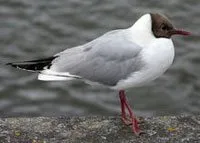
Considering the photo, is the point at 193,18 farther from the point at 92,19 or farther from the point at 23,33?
the point at 23,33

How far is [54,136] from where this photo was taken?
11.7 feet

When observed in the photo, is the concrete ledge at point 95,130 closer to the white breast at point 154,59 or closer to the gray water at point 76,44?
the white breast at point 154,59

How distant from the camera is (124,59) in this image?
3.56 m

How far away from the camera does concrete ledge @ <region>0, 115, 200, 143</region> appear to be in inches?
140

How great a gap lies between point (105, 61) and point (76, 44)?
2637 mm

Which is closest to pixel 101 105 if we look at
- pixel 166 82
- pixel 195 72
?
pixel 166 82

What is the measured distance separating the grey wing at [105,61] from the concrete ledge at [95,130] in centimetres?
31

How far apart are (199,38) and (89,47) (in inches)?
120

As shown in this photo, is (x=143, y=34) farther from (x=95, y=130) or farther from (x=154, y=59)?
(x=95, y=130)

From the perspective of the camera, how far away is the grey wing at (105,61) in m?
3.54

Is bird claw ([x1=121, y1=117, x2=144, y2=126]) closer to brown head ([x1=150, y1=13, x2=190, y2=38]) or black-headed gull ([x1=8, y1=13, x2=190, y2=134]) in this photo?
black-headed gull ([x1=8, y1=13, x2=190, y2=134])

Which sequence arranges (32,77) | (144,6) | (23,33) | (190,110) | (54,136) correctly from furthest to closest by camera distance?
(144,6), (23,33), (32,77), (190,110), (54,136)

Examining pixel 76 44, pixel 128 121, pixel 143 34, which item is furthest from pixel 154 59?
pixel 76 44

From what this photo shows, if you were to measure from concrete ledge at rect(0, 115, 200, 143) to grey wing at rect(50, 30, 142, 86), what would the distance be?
313 mm
